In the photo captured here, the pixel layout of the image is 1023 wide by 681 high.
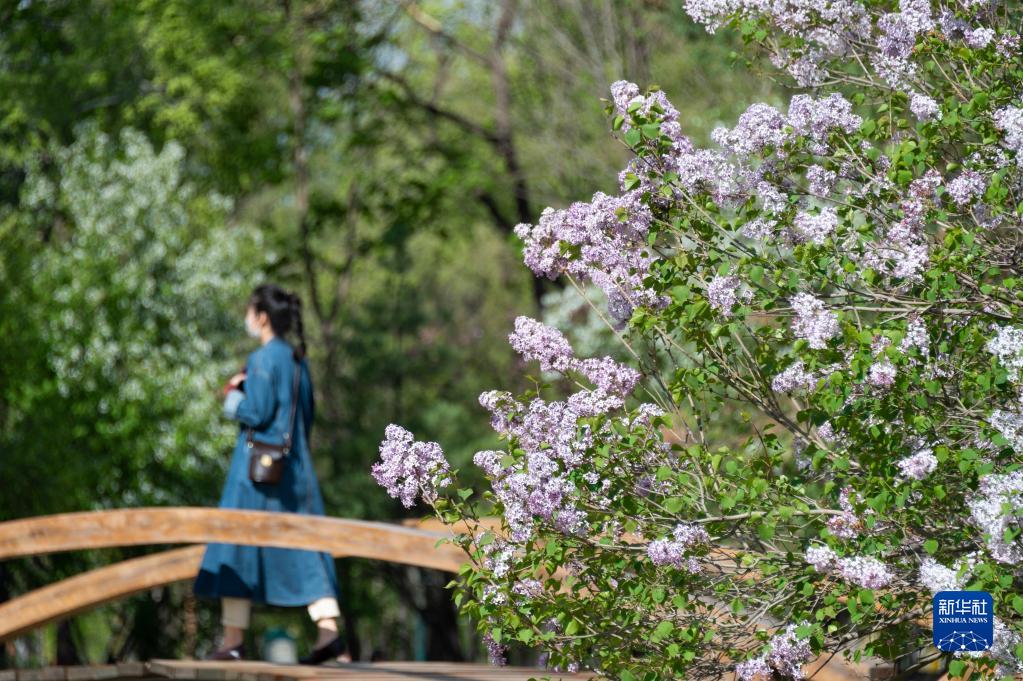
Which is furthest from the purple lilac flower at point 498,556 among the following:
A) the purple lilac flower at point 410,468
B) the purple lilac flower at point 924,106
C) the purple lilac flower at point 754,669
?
the purple lilac flower at point 924,106

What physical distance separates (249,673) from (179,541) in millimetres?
693

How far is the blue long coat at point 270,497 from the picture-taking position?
7.70 meters

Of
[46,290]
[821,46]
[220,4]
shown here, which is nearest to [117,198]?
[46,290]

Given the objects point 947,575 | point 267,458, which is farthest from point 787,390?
point 267,458

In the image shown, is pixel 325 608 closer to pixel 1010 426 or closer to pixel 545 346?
pixel 545 346

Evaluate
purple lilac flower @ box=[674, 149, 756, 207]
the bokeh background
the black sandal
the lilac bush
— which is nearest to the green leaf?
the lilac bush

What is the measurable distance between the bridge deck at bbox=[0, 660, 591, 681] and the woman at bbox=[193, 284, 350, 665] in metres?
0.36

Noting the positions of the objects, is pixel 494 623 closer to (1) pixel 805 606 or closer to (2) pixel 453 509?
(2) pixel 453 509

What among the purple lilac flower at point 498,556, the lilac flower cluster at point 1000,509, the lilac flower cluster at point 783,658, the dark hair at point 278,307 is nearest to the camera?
the lilac flower cluster at point 1000,509

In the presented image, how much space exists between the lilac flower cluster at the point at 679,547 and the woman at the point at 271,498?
3.57 metres

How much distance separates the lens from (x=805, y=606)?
4.55 meters

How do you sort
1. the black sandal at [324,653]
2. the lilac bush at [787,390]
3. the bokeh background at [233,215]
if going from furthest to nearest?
the bokeh background at [233,215]
the black sandal at [324,653]
the lilac bush at [787,390]

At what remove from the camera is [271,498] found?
785cm

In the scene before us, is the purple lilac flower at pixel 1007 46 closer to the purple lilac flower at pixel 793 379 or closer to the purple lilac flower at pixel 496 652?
the purple lilac flower at pixel 793 379
